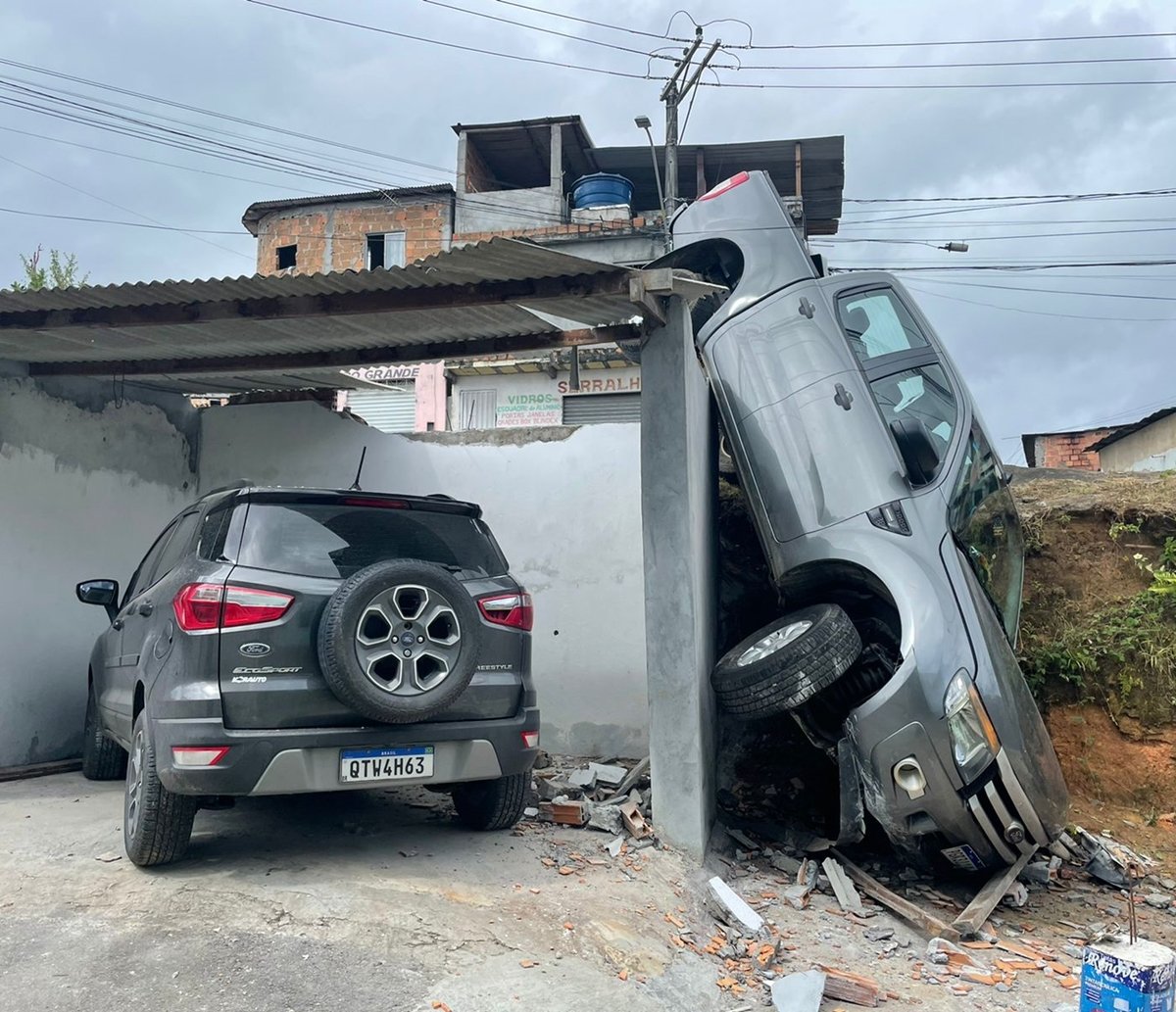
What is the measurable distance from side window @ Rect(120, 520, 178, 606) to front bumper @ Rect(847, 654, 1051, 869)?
401 cm

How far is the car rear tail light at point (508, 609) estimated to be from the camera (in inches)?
175

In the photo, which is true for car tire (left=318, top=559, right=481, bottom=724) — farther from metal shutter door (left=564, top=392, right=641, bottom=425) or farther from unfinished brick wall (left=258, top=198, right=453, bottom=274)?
unfinished brick wall (left=258, top=198, right=453, bottom=274)

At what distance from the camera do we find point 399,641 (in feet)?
13.0

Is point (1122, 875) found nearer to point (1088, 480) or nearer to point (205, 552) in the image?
point (1088, 480)

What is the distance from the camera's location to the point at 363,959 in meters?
3.40

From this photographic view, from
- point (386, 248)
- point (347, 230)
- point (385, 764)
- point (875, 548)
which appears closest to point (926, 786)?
point (875, 548)

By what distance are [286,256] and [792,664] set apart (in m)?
23.9

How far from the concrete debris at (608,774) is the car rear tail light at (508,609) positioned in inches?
68.4

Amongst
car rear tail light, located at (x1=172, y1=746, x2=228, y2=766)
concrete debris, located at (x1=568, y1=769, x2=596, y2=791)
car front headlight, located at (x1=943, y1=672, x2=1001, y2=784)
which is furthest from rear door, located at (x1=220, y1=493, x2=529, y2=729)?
car front headlight, located at (x1=943, y1=672, x2=1001, y2=784)

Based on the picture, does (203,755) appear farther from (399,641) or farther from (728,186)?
(728,186)

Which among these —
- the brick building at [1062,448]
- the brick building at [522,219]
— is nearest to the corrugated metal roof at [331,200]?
the brick building at [522,219]

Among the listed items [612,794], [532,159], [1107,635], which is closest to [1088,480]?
[1107,635]

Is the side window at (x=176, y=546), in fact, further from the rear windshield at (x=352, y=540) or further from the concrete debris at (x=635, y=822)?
the concrete debris at (x=635, y=822)

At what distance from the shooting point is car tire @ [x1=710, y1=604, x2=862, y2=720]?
16.0ft
